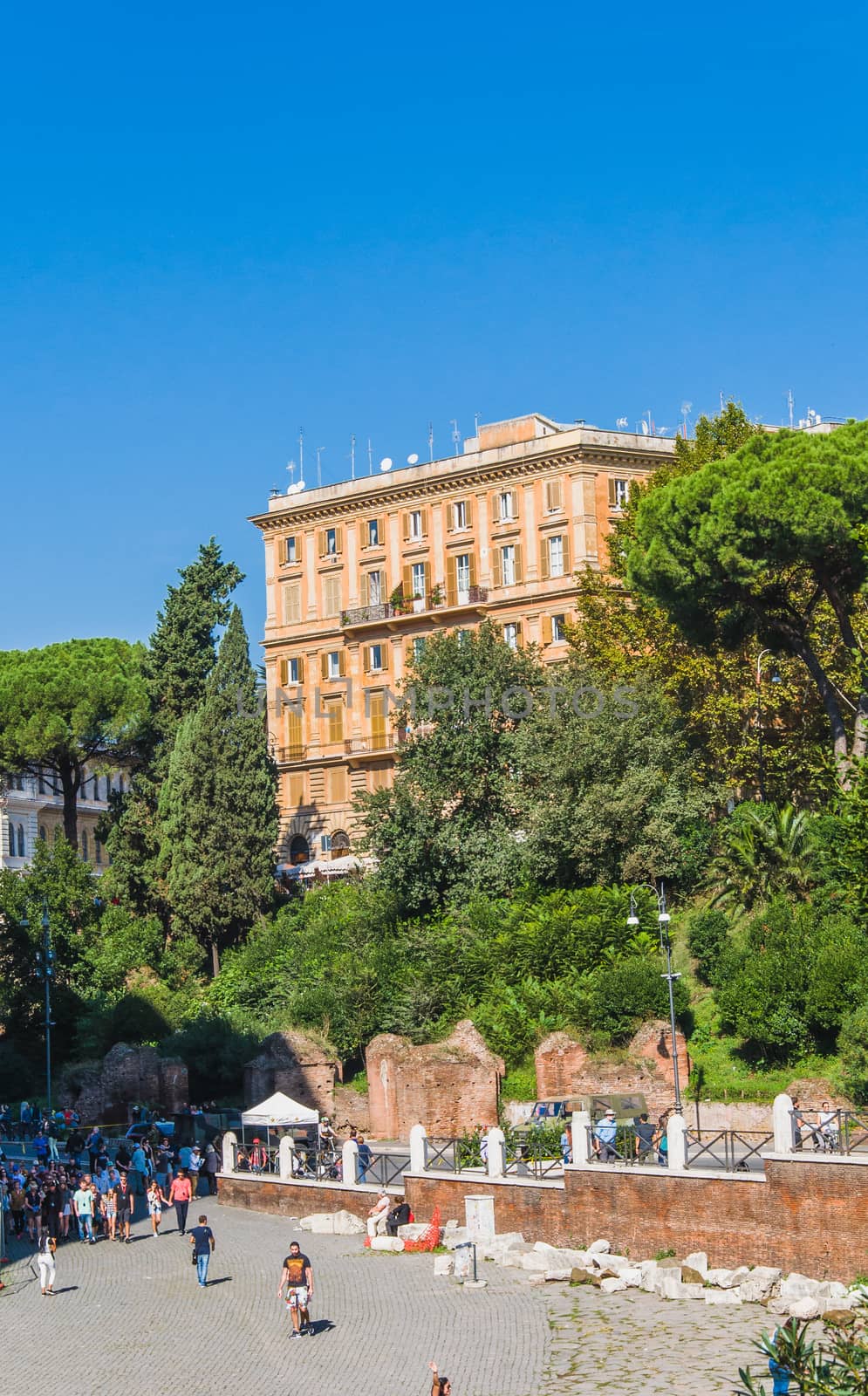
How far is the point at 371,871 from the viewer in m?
58.2

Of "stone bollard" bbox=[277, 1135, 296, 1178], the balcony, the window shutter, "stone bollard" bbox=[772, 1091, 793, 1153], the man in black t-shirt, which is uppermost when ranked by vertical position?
the window shutter

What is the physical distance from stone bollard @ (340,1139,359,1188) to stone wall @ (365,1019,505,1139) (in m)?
7.36

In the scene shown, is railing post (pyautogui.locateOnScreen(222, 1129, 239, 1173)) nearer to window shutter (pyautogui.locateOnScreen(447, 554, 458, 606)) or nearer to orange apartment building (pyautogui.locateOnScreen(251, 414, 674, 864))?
orange apartment building (pyautogui.locateOnScreen(251, 414, 674, 864))

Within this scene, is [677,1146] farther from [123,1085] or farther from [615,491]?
[615,491]

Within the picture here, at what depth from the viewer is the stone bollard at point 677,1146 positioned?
2917 centimetres

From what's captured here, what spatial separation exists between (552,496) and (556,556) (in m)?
2.31

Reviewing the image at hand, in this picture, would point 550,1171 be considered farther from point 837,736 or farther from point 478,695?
point 478,695

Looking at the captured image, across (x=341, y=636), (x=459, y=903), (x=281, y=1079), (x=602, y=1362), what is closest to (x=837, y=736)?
(x=459, y=903)

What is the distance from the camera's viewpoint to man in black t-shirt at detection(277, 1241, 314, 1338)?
85.5 feet

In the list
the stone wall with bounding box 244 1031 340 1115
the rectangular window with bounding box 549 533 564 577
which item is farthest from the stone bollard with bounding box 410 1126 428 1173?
the rectangular window with bounding box 549 533 564 577

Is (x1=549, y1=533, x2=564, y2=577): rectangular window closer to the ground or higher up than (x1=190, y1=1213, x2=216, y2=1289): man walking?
higher up

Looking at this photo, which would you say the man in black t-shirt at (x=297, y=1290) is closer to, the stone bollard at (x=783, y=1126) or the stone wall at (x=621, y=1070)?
the stone bollard at (x=783, y=1126)

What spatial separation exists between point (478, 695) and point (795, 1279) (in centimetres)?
2918

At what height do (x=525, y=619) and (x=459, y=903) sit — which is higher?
(x=525, y=619)
